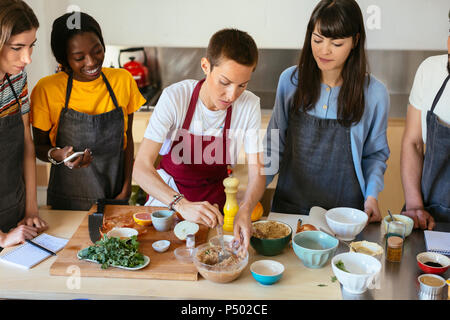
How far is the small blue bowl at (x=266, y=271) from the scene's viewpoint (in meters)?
1.40

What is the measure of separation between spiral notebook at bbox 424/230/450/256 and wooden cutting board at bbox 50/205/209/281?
0.81 m

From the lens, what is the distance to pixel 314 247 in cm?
156

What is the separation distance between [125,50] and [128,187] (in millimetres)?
1909

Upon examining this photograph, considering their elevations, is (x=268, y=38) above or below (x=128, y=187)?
above

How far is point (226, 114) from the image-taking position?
1.84 m

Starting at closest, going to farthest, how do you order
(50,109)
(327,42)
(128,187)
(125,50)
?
1. (327,42)
2. (50,109)
3. (128,187)
4. (125,50)

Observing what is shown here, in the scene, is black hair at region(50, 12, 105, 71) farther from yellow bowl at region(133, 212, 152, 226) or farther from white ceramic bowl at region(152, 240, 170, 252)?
white ceramic bowl at region(152, 240, 170, 252)

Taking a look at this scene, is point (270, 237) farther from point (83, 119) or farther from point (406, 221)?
point (83, 119)

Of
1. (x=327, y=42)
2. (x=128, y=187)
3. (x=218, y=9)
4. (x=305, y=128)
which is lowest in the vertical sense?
(x=128, y=187)

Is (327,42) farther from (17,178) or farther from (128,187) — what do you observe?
(17,178)

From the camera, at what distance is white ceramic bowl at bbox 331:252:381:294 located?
1.34 meters

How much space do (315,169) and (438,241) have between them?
2.01 feet

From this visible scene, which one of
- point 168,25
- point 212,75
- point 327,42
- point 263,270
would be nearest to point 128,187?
point 212,75

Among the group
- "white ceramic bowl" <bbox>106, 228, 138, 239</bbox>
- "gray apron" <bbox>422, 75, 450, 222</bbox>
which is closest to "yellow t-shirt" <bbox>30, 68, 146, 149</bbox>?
"white ceramic bowl" <bbox>106, 228, 138, 239</bbox>
